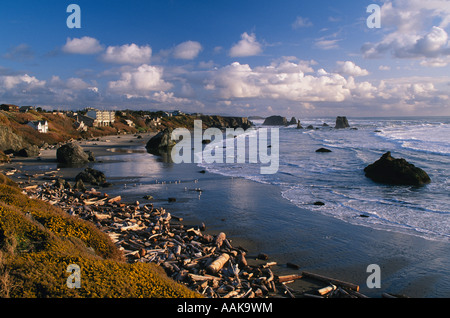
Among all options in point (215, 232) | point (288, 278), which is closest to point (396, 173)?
point (215, 232)

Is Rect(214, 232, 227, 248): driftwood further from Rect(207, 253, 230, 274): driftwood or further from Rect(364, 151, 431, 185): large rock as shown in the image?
Rect(364, 151, 431, 185): large rock

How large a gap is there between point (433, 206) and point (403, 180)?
8.61 meters

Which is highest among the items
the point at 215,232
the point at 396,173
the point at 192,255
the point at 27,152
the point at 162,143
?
the point at 162,143

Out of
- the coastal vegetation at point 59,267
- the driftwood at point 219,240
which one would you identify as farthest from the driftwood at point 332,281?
the coastal vegetation at point 59,267

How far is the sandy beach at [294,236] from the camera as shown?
1215 centimetres

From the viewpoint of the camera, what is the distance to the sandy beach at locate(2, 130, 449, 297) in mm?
12148

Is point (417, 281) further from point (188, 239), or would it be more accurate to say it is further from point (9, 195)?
point (9, 195)

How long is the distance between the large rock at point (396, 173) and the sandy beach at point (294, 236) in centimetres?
1207

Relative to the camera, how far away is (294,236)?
1642 cm

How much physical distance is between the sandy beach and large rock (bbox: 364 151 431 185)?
39.6 ft

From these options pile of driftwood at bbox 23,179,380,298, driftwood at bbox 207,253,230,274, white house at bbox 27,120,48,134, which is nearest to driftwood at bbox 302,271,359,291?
pile of driftwood at bbox 23,179,380,298

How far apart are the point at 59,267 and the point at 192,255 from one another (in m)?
5.77

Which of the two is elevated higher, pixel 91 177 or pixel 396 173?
pixel 91 177

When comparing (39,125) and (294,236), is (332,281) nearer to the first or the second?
(294,236)
